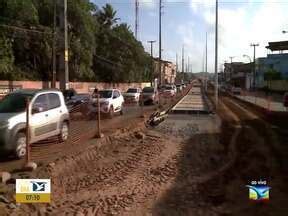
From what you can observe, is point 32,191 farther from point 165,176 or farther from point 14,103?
point 14,103

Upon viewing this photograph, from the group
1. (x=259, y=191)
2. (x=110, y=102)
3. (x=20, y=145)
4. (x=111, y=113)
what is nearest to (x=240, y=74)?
(x=111, y=113)

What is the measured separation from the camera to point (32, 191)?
31.4ft

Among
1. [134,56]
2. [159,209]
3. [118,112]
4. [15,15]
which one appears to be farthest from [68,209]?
[134,56]

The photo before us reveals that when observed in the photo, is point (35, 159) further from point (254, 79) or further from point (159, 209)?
point (254, 79)

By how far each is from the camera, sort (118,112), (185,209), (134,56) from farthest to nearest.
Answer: (134,56) → (118,112) → (185,209)

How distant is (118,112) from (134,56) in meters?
57.1

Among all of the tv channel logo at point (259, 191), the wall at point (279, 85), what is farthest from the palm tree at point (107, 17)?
the tv channel logo at point (259, 191)

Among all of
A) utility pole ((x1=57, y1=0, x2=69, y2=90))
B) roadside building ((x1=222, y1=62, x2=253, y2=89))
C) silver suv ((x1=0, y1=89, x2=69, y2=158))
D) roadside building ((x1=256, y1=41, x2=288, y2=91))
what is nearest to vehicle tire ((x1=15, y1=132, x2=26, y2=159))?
silver suv ((x1=0, y1=89, x2=69, y2=158))

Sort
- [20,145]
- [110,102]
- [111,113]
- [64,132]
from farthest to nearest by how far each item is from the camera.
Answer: [111,113] → [110,102] → [64,132] → [20,145]

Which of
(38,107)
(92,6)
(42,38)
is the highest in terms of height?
(92,6)

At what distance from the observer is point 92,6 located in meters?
67.2

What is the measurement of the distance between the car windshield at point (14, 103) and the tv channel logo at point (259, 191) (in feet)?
21.2

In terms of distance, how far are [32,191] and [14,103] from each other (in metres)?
5.22

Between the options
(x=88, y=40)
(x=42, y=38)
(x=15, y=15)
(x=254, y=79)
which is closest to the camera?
(x=15, y=15)
